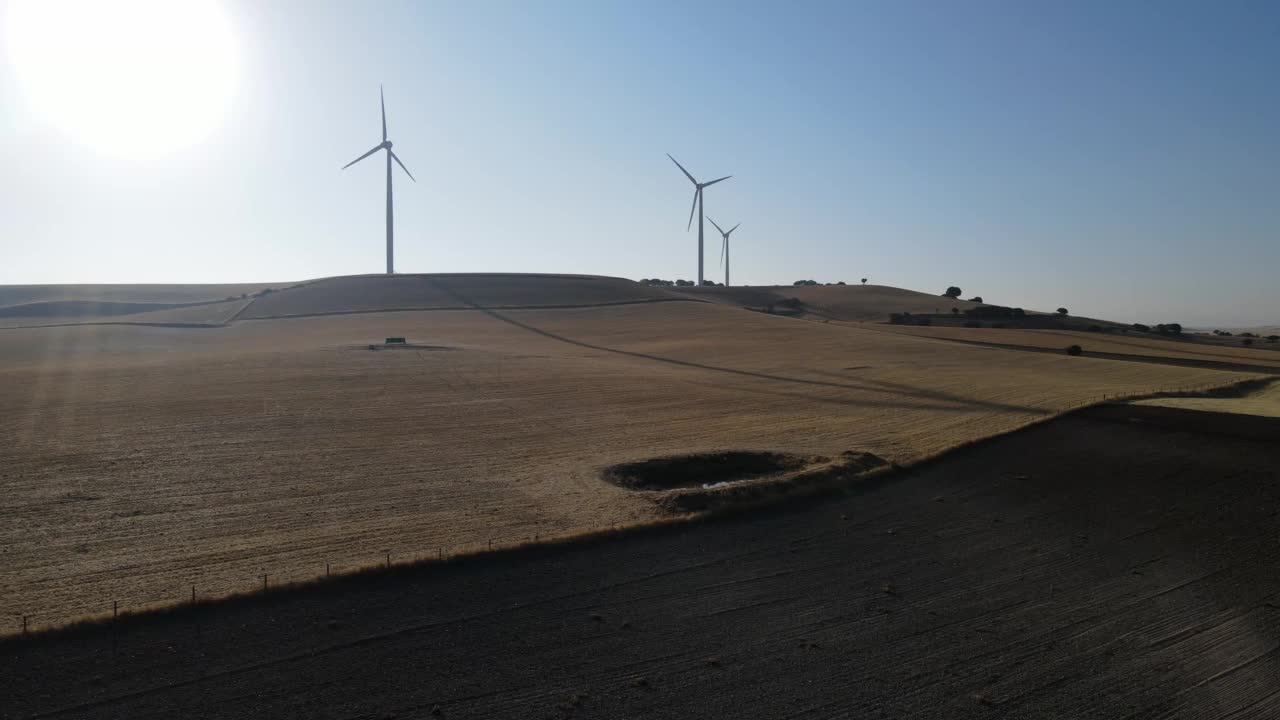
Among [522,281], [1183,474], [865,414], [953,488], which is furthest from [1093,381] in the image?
[522,281]

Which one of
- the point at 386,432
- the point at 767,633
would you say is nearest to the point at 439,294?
the point at 386,432

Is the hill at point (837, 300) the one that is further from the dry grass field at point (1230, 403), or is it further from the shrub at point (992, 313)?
the dry grass field at point (1230, 403)

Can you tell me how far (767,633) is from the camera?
1161 centimetres

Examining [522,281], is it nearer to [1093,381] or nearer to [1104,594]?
[1093,381]

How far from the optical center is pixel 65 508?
58.2ft

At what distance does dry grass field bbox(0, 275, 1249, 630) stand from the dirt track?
1732mm

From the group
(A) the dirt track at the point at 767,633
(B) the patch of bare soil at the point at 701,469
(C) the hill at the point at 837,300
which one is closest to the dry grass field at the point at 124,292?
(C) the hill at the point at 837,300

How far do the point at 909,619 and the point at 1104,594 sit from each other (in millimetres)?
3299

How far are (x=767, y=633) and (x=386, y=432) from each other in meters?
18.3

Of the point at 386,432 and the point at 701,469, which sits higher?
the point at 386,432

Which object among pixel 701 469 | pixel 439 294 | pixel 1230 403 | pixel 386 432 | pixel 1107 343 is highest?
pixel 439 294

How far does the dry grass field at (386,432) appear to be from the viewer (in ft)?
49.3

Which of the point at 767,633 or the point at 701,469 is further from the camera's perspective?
the point at 701,469

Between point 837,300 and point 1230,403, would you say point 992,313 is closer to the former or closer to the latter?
point 837,300
